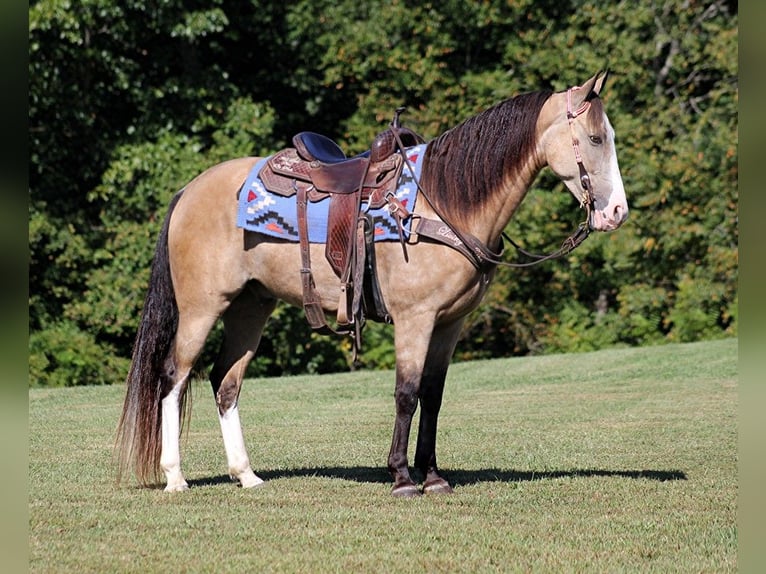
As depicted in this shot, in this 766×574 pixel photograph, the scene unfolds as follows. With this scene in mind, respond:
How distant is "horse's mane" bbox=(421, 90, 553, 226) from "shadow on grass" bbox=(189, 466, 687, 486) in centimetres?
176

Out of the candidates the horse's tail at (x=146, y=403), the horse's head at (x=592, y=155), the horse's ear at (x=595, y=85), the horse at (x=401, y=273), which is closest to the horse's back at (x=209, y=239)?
the horse at (x=401, y=273)

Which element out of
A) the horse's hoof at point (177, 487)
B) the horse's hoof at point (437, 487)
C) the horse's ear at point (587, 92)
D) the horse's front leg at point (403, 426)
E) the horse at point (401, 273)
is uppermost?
the horse's ear at point (587, 92)

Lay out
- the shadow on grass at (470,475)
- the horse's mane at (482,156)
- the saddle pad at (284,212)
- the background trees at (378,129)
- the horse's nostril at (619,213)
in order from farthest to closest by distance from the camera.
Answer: the background trees at (378,129) < the shadow on grass at (470,475) < the saddle pad at (284,212) < the horse's mane at (482,156) < the horse's nostril at (619,213)

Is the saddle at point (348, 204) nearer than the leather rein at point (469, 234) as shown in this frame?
No

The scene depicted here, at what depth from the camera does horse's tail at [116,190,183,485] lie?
6.68 m

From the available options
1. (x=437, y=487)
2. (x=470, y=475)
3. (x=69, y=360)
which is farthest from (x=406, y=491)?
(x=69, y=360)

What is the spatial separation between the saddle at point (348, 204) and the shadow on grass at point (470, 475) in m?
1.11

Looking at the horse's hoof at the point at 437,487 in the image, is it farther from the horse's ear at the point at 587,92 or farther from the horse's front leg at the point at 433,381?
the horse's ear at the point at 587,92

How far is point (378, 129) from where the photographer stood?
1919cm

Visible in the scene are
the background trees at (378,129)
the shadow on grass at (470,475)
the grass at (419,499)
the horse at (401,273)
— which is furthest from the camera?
the background trees at (378,129)

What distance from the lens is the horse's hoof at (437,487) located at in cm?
647

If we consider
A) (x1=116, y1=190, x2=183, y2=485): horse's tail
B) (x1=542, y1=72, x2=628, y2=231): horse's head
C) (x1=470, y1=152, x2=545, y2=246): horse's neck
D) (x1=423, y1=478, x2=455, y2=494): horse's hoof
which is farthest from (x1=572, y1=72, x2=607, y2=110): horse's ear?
(x1=116, y1=190, x2=183, y2=485): horse's tail

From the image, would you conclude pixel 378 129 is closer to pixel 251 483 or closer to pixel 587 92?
pixel 251 483
